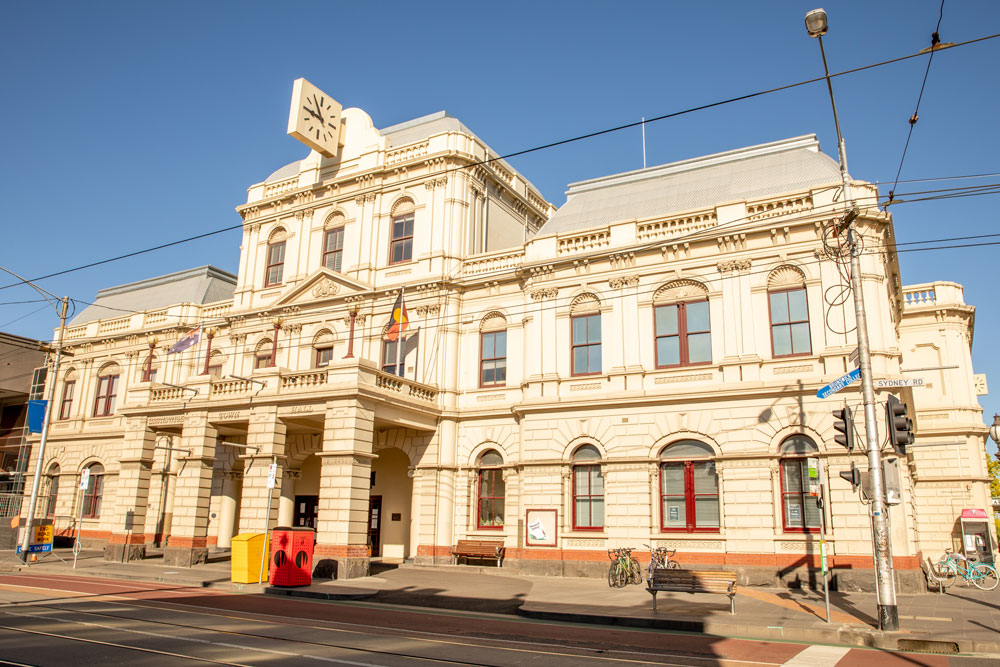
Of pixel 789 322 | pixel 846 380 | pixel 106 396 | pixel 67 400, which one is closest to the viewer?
pixel 846 380

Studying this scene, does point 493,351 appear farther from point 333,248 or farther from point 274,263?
point 274,263

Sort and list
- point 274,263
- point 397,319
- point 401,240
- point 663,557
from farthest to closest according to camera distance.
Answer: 1. point 274,263
2. point 401,240
3. point 397,319
4. point 663,557

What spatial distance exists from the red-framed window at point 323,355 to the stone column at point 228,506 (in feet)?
23.3

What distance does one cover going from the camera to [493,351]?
2927 cm

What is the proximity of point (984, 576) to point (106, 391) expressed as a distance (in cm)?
4239

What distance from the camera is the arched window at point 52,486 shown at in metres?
41.1

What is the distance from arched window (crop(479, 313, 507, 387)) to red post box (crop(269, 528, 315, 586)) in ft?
34.5

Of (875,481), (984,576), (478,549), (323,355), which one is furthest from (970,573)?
(323,355)

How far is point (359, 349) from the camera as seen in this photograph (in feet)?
102

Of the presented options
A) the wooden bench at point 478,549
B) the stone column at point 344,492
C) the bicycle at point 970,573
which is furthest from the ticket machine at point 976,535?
the stone column at point 344,492

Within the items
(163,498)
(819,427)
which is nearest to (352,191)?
(163,498)

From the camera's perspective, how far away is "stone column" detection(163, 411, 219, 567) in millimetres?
Answer: 26016

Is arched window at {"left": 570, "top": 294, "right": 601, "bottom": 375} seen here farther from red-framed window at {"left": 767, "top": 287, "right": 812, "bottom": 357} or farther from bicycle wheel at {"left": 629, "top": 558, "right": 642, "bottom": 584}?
bicycle wheel at {"left": 629, "top": 558, "right": 642, "bottom": 584}

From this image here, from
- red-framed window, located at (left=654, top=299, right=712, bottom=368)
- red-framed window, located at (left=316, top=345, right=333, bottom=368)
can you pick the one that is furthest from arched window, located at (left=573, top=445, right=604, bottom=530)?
red-framed window, located at (left=316, top=345, right=333, bottom=368)
